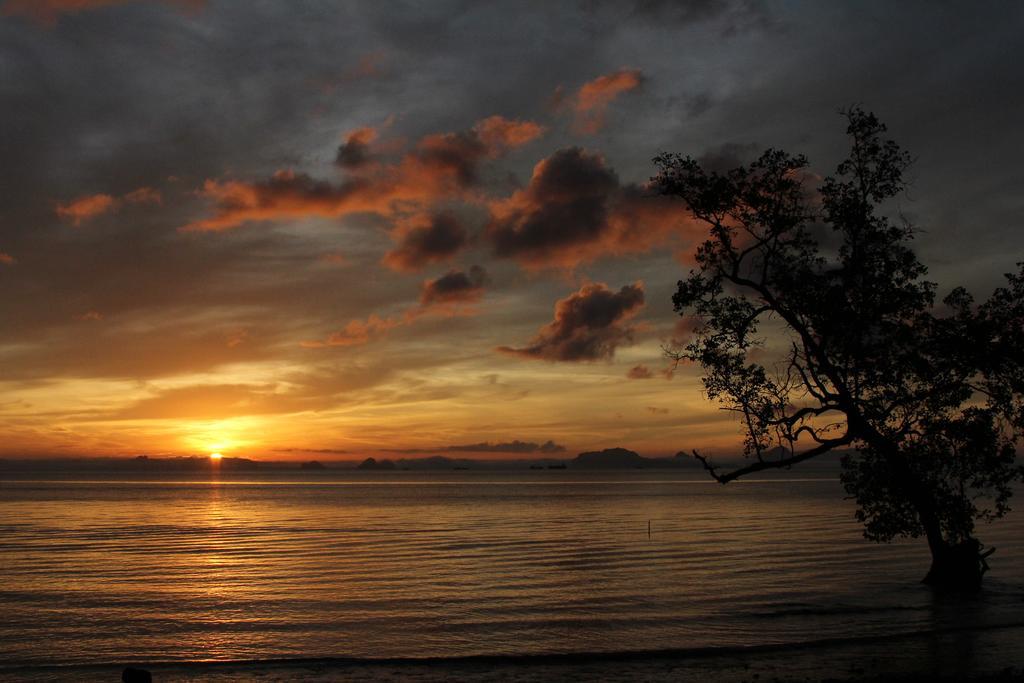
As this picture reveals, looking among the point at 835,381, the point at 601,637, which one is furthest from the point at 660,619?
the point at 835,381

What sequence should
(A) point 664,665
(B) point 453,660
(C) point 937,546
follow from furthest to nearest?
(C) point 937,546 → (B) point 453,660 → (A) point 664,665

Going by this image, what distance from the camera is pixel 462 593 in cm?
4472

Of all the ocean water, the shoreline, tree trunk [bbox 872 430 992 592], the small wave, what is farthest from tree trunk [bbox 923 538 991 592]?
the small wave

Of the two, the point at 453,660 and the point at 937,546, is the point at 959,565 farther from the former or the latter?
the point at 453,660

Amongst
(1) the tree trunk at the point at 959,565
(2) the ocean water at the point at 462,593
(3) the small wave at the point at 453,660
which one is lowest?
(2) the ocean water at the point at 462,593

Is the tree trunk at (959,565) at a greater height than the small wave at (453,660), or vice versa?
the tree trunk at (959,565)

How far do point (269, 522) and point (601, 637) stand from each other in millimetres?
87206

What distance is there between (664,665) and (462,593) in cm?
1868

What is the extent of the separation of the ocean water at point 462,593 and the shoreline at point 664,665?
1.24m

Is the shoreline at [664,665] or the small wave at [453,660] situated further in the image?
the small wave at [453,660]

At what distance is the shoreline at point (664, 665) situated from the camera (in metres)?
25.8

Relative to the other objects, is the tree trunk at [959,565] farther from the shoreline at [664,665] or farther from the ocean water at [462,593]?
the shoreline at [664,665]

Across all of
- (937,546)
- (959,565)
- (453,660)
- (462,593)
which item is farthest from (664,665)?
(959,565)

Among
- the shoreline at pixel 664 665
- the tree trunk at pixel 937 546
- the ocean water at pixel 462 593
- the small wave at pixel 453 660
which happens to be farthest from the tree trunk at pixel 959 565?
the small wave at pixel 453 660
